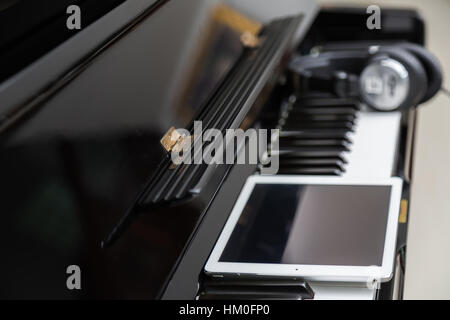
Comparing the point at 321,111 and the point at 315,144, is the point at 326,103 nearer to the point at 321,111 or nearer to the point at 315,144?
the point at 321,111

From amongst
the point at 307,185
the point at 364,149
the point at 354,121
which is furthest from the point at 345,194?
the point at 354,121

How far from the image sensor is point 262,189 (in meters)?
0.93

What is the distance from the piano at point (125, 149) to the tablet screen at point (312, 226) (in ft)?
0.10

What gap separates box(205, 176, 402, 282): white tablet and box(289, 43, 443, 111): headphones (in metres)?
0.27

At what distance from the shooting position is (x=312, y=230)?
821 millimetres

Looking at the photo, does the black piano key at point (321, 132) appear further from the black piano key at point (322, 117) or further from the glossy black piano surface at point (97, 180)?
the glossy black piano surface at point (97, 180)

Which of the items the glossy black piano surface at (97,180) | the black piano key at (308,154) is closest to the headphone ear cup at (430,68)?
the black piano key at (308,154)

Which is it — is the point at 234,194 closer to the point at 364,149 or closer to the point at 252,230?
the point at 252,230

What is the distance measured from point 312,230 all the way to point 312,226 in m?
0.01

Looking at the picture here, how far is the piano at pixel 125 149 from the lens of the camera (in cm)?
63

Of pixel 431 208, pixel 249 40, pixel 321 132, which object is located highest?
pixel 249 40

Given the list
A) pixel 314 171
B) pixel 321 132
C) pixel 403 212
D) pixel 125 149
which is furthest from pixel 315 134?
pixel 125 149

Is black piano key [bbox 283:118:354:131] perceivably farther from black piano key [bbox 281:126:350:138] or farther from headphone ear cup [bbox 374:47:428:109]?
headphone ear cup [bbox 374:47:428:109]

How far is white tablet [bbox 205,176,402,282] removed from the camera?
0.74 meters
